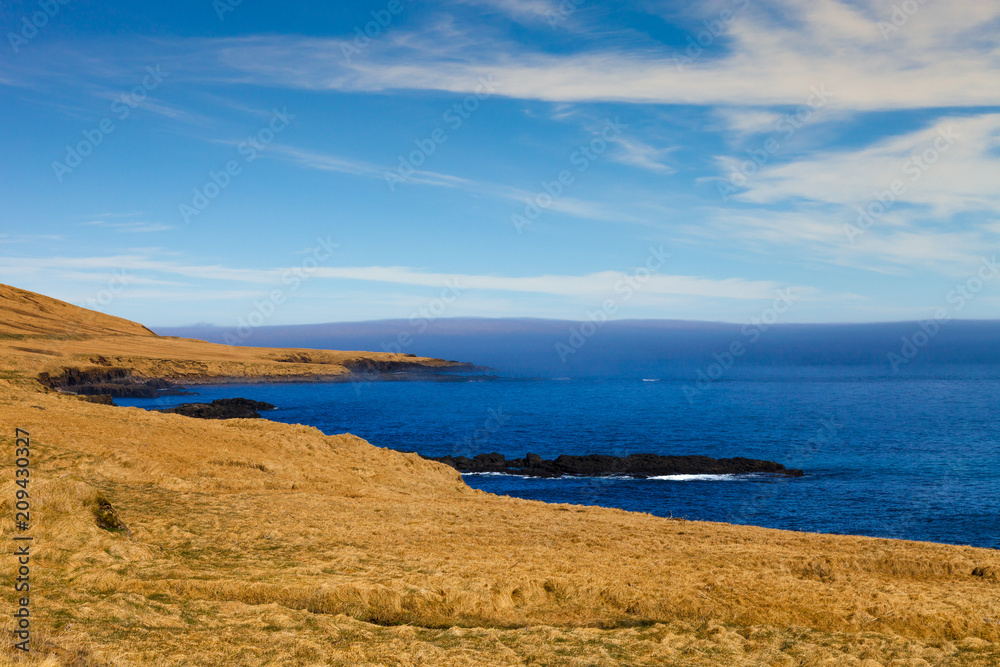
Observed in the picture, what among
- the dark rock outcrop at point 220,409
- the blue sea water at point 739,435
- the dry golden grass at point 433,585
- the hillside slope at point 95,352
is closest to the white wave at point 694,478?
A: the blue sea water at point 739,435

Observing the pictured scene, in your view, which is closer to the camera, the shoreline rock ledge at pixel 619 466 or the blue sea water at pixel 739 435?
the blue sea water at pixel 739 435

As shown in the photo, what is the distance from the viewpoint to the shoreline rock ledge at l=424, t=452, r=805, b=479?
6569 centimetres

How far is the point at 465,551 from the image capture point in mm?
20484

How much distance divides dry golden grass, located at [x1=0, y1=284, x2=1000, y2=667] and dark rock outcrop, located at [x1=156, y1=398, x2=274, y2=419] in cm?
7290

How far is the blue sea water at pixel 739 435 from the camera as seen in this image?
51.9 metres

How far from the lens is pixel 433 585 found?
16250 mm

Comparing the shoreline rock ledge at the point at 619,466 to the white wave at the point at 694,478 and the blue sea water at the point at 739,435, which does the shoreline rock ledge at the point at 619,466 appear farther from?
the blue sea water at the point at 739,435

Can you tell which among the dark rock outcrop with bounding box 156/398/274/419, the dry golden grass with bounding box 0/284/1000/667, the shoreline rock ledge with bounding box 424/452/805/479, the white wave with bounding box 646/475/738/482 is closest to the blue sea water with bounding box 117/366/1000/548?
the white wave with bounding box 646/475/738/482

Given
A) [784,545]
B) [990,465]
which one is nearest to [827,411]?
[990,465]

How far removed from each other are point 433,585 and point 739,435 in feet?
274

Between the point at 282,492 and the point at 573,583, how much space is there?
16.0m

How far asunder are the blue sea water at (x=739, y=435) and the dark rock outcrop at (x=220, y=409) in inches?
238

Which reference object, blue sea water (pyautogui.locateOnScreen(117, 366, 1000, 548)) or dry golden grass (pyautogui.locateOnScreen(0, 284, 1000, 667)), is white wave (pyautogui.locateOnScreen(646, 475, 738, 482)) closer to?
blue sea water (pyautogui.locateOnScreen(117, 366, 1000, 548))

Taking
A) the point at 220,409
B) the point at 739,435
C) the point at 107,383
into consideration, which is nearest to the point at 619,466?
the point at 739,435
